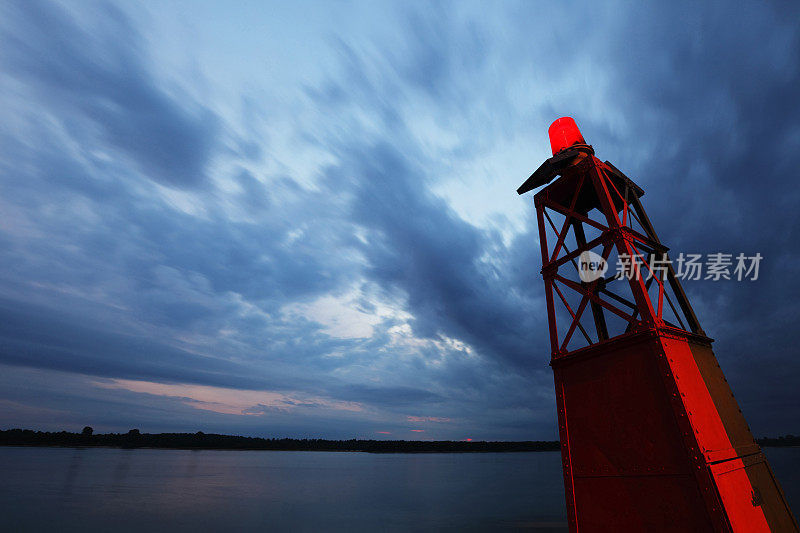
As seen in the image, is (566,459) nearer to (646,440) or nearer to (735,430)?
(646,440)

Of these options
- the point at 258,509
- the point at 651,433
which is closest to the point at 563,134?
the point at 651,433

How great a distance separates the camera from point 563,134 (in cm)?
916

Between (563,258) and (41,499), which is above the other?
(563,258)

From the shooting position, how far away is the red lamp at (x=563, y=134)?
9023 mm

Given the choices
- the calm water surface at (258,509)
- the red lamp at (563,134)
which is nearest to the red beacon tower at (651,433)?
the red lamp at (563,134)

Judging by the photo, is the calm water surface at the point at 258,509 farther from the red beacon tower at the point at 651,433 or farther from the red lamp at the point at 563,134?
the red lamp at the point at 563,134

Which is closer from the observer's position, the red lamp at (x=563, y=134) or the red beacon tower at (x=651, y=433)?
the red beacon tower at (x=651, y=433)

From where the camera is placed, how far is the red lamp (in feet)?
29.6

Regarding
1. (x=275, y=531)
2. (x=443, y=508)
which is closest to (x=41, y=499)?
(x=275, y=531)

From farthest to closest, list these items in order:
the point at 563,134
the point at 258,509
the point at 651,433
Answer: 1. the point at 258,509
2. the point at 563,134
3. the point at 651,433

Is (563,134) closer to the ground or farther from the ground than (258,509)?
farther from the ground

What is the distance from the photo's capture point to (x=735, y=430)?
5527 millimetres

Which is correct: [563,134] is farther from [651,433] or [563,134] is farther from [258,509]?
[258,509]

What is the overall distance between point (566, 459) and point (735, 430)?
2.56 m
